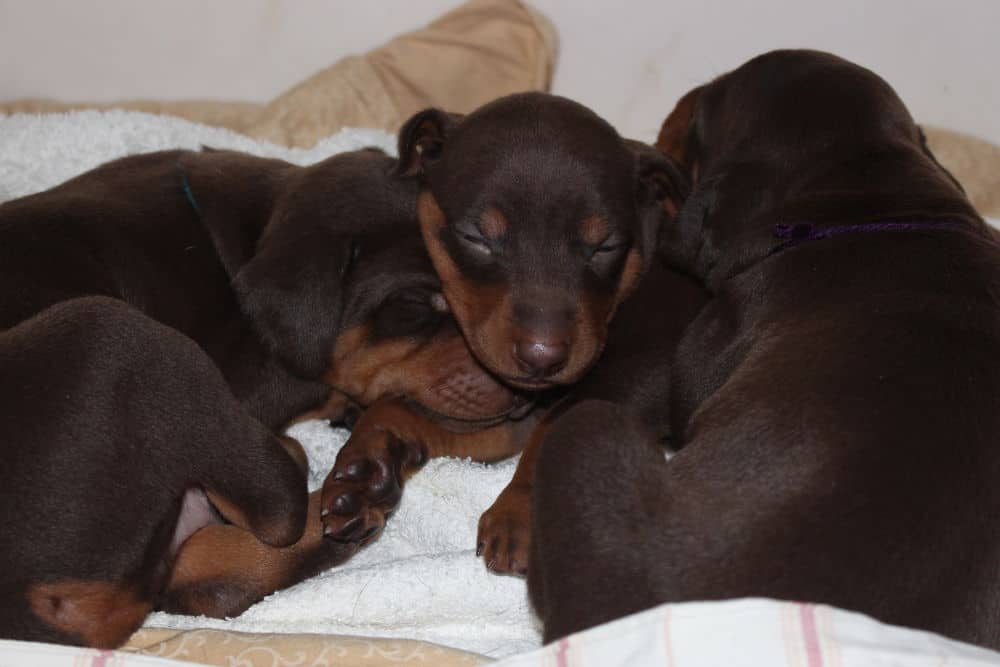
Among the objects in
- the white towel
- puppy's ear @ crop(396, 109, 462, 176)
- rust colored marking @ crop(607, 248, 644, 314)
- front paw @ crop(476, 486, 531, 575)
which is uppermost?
puppy's ear @ crop(396, 109, 462, 176)

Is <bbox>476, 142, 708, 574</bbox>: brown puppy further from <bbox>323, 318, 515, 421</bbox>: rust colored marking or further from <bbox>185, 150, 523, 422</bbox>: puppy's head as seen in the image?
<bbox>185, 150, 523, 422</bbox>: puppy's head

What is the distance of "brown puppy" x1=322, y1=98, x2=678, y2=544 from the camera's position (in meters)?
3.28

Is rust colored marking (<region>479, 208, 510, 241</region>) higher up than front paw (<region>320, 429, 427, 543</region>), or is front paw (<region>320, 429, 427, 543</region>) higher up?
rust colored marking (<region>479, 208, 510, 241</region>)

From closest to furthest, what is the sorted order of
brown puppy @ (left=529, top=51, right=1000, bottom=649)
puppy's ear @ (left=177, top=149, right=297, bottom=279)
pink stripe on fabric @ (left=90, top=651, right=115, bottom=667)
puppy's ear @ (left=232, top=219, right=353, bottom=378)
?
1. brown puppy @ (left=529, top=51, right=1000, bottom=649)
2. pink stripe on fabric @ (left=90, top=651, right=115, bottom=667)
3. puppy's ear @ (left=232, top=219, right=353, bottom=378)
4. puppy's ear @ (left=177, top=149, right=297, bottom=279)

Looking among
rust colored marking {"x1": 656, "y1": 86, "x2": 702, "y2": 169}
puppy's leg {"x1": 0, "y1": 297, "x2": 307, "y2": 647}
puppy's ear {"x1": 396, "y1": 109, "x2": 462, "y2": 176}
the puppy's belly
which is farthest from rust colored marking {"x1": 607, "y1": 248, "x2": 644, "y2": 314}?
the puppy's belly

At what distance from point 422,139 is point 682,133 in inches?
40.8

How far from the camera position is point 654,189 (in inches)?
152

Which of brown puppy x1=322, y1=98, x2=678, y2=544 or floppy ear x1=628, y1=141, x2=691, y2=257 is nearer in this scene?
brown puppy x1=322, y1=98, x2=678, y2=544

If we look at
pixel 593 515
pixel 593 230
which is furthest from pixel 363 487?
pixel 593 515

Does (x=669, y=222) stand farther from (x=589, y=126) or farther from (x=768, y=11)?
(x=768, y=11)

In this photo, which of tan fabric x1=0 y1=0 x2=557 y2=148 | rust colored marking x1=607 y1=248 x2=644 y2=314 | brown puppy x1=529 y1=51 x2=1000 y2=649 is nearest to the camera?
brown puppy x1=529 y1=51 x2=1000 y2=649

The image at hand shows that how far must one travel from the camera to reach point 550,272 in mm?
3332

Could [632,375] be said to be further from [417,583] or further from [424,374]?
[417,583]

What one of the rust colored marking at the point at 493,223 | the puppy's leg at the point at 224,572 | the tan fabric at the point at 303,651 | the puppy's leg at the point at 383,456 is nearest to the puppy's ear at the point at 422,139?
the rust colored marking at the point at 493,223
